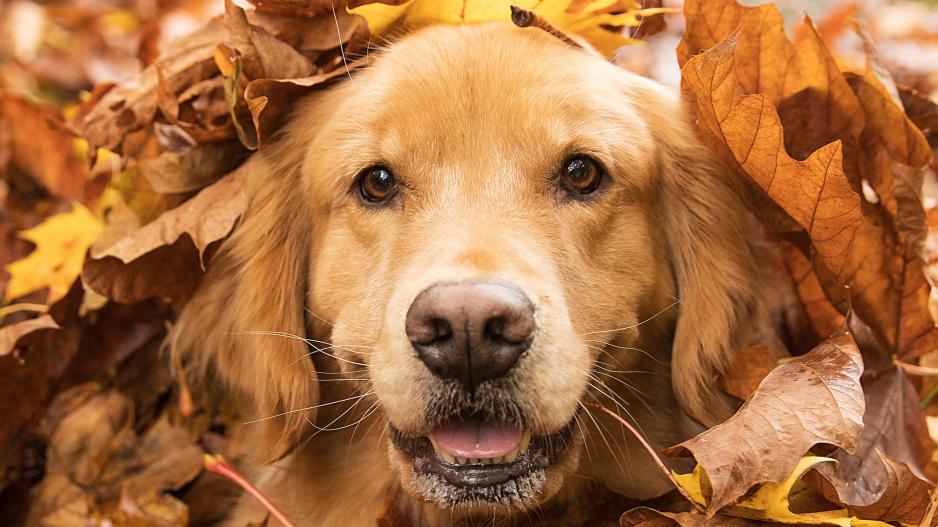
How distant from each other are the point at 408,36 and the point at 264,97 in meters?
0.49

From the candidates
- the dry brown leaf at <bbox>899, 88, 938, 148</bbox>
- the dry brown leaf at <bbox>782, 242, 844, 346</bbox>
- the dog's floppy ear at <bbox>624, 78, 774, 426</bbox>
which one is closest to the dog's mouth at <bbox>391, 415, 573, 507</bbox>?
the dog's floppy ear at <bbox>624, 78, 774, 426</bbox>

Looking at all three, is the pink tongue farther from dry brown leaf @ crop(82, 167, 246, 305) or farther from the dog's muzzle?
dry brown leaf @ crop(82, 167, 246, 305)

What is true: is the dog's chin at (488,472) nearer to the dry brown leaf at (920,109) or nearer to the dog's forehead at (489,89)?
the dog's forehead at (489,89)

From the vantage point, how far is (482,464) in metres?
2.24

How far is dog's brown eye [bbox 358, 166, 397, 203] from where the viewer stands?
2609mm

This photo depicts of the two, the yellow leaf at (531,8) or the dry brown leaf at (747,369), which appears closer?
the dry brown leaf at (747,369)

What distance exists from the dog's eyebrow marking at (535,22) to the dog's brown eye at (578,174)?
38 centimetres

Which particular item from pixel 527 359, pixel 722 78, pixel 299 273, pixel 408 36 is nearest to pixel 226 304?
pixel 299 273

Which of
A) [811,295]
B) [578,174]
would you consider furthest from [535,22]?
[811,295]

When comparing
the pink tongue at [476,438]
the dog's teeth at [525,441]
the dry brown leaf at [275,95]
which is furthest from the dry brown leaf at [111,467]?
the dog's teeth at [525,441]

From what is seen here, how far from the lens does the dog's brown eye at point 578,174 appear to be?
2543 millimetres

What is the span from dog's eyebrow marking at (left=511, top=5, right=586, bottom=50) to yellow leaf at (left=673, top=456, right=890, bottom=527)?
1182 millimetres

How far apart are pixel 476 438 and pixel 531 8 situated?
3.98 feet

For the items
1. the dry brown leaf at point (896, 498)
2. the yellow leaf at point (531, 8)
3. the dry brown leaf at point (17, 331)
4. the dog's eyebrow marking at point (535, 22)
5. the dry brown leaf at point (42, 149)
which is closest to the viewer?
the dry brown leaf at point (896, 498)
